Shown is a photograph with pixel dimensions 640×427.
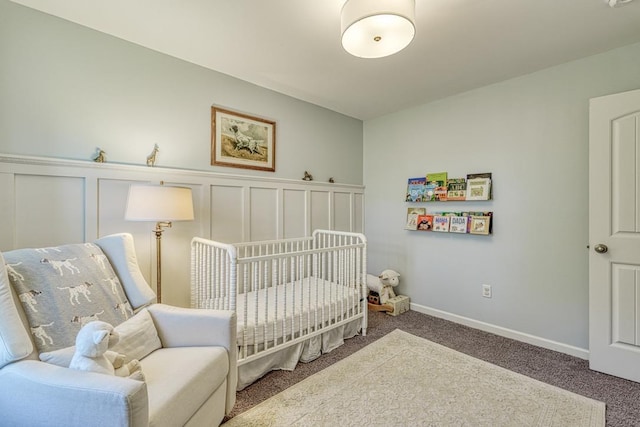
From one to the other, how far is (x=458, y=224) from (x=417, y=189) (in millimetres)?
573

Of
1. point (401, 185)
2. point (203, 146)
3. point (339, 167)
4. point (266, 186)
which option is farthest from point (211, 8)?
point (401, 185)

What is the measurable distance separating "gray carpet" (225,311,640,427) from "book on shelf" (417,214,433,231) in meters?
0.96

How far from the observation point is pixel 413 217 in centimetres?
310

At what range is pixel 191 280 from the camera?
6.93 feet

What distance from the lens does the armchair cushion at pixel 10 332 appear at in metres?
1.00

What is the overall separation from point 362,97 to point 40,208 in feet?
8.93

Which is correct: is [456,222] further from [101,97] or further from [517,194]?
[101,97]

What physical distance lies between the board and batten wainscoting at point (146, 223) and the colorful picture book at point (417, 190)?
3.14 ft

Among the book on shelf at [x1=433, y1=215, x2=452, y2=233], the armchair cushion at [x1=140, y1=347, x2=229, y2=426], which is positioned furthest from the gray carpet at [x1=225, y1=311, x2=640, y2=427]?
the book on shelf at [x1=433, y1=215, x2=452, y2=233]

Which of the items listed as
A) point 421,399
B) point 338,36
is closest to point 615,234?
point 421,399

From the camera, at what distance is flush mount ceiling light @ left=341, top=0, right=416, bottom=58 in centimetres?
126

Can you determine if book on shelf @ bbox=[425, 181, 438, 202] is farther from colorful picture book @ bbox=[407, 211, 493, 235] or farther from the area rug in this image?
the area rug

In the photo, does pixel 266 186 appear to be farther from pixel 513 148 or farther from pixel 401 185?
pixel 513 148

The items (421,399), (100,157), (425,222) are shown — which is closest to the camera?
(421,399)
